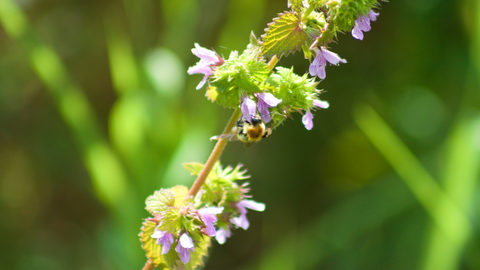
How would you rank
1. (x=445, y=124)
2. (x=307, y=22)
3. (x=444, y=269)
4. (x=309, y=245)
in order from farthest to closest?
(x=445, y=124)
(x=309, y=245)
(x=444, y=269)
(x=307, y=22)

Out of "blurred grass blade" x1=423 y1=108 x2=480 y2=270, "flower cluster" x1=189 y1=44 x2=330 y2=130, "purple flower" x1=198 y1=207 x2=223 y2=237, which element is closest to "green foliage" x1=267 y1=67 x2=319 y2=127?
"flower cluster" x1=189 y1=44 x2=330 y2=130

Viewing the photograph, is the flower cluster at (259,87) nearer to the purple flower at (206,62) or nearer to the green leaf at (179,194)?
the purple flower at (206,62)

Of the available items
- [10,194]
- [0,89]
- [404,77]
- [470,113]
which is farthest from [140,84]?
[470,113]

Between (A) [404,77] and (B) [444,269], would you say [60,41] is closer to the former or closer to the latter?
(A) [404,77]

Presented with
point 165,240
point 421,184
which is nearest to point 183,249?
point 165,240

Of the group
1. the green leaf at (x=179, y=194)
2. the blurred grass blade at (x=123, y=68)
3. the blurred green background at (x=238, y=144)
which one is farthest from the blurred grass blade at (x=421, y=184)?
the green leaf at (x=179, y=194)
